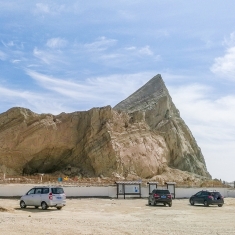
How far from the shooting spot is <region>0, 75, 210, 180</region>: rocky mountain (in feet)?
185

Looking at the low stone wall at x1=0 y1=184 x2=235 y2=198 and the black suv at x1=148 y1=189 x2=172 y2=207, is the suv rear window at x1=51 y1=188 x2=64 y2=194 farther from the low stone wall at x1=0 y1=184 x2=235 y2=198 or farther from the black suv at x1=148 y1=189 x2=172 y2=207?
the low stone wall at x1=0 y1=184 x2=235 y2=198

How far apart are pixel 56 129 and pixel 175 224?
42223 mm

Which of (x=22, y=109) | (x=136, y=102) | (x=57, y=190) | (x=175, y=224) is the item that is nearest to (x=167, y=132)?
(x=136, y=102)

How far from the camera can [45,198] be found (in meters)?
25.0

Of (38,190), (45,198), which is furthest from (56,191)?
(38,190)

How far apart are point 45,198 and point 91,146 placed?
1333 inches

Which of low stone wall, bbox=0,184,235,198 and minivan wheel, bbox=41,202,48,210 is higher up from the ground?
low stone wall, bbox=0,184,235,198


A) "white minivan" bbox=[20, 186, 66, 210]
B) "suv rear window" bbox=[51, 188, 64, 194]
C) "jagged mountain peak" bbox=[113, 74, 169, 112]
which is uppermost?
"jagged mountain peak" bbox=[113, 74, 169, 112]

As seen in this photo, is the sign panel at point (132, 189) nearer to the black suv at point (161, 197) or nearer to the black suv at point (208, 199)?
the black suv at point (208, 199)

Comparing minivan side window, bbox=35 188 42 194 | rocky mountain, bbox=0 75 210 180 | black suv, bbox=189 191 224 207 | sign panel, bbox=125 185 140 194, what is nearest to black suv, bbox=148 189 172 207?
black suv, bbox=189 191 224 207

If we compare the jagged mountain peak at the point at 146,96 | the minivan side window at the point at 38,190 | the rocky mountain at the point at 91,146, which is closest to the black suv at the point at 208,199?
the minivan side window at the point at 38,190

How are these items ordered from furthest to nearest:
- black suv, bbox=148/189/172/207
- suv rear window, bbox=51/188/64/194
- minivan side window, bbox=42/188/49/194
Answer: black suv, bbox=148/189/172/207
suv rear window, bbox=51/188/64/194
minivan side window, bbox=42/188/49/194

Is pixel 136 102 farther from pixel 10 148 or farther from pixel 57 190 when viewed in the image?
pixel 57 190

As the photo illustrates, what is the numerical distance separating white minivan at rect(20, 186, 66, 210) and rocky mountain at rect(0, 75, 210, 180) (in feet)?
99.0
